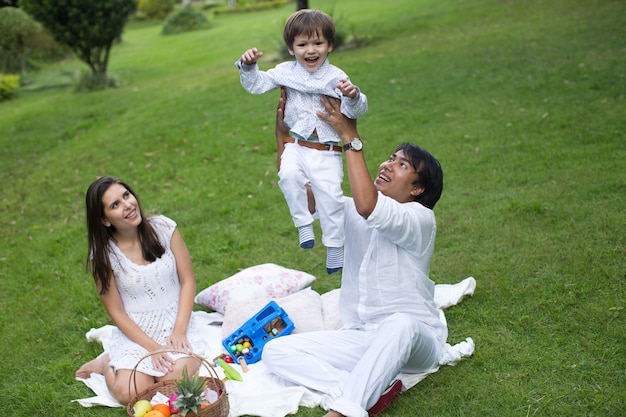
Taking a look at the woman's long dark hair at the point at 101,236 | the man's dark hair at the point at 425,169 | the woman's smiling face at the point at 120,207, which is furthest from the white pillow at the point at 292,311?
the man's dark hair at the point at 425,169

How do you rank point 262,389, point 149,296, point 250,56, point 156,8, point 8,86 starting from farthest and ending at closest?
1. point 156,8
2. point 8,86
3. point 149,296
4. point 262,389
5. point 250,56

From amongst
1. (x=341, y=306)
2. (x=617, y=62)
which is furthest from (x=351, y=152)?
(x=617, y=62)

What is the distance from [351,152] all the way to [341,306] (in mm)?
1259

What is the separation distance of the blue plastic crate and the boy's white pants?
3.62ft

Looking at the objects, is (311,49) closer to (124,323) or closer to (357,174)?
(357,174)

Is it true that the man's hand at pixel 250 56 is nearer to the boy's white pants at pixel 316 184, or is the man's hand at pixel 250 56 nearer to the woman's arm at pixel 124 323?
the boy's white pants at pixel 316 184

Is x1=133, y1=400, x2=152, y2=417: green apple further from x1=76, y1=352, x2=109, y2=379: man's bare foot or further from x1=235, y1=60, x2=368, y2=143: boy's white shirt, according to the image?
x1=235, y1=60, x2=368, y2=143: boy's white shirt

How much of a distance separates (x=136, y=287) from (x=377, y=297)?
67.1 inches

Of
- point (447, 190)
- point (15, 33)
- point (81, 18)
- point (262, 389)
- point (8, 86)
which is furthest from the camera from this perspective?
point (15, 33)

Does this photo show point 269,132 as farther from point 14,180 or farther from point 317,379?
point 317,379

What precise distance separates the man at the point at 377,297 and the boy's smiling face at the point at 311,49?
234 mm

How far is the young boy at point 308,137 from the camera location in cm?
373

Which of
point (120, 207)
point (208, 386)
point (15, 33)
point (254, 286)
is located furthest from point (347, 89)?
point (15, 33)

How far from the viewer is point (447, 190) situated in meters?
7.41
